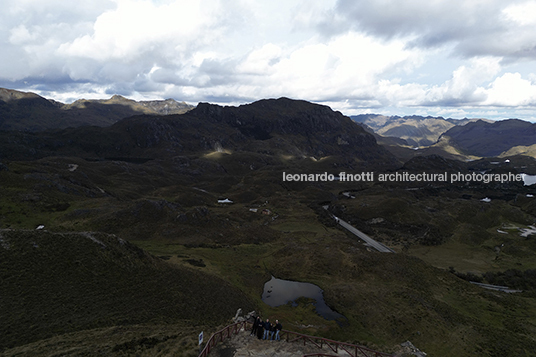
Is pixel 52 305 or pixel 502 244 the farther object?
pixel 502 244

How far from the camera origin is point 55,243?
5206 cm

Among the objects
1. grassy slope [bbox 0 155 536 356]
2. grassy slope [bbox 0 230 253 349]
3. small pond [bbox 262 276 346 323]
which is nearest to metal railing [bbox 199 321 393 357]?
grassy slope [bbox 0 155 536 356]

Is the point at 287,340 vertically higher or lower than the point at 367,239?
higher

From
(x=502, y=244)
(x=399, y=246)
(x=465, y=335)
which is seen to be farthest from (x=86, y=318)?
(x=502, y=244)

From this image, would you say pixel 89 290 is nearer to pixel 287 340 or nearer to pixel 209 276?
pixel 209 276

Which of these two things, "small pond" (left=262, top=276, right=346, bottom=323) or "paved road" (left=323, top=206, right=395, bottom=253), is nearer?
"small pond" (left=262, top=276, right=346, bottom=323)

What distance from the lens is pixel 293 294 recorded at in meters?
73.9

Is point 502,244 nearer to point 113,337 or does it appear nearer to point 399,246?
point 399,246

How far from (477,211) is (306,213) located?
4024 inches

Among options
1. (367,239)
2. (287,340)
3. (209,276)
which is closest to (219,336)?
(287,340)

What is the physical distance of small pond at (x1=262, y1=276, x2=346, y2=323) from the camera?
214 ft

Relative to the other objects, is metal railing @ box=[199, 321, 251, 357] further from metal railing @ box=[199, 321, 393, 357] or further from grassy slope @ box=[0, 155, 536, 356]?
grassy slope @ box=[0, 155, 536, 356]

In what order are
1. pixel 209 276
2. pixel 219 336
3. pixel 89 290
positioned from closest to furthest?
pixel 219 336 → pixel 89 290 → pixel 209 276

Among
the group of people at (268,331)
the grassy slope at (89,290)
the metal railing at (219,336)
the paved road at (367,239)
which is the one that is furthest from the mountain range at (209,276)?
the group of people at (268,331)
